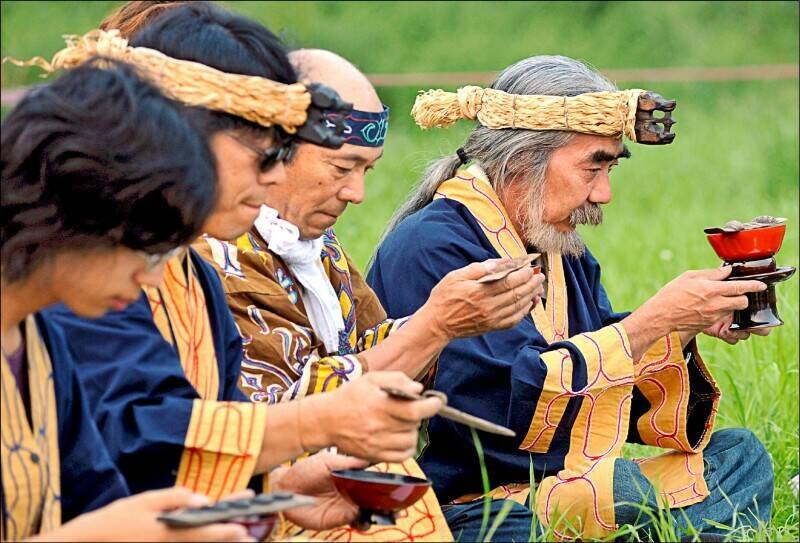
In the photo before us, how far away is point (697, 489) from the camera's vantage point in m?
4.57

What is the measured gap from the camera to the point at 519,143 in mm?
4598

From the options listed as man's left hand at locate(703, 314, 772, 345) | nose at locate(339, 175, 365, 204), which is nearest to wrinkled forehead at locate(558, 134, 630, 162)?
man's left hand at locate(703, 314, 772, 345)

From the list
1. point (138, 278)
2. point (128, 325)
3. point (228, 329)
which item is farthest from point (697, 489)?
point (138, 278)

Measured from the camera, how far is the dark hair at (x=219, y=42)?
330cm

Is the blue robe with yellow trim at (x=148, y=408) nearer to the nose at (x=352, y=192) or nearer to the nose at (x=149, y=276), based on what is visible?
the nose at (x=149, y=276)

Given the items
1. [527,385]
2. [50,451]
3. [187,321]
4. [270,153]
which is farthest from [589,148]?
[50,451]

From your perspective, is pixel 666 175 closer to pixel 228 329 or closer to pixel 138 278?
pixel 228 329

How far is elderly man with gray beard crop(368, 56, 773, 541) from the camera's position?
422cm

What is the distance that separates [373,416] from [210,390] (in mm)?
508

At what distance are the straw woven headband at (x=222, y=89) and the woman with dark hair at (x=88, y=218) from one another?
1.36ft

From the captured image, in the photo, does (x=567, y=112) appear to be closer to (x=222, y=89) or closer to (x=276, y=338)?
(x=276, y=338)

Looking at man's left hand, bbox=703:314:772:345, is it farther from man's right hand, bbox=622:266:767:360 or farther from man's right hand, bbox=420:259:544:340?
man's right hand, bbox=420:259:544:340

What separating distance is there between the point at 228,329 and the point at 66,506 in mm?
623

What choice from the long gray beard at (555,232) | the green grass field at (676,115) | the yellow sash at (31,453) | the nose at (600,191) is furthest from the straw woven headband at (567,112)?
the yellow sash at (31,453)
